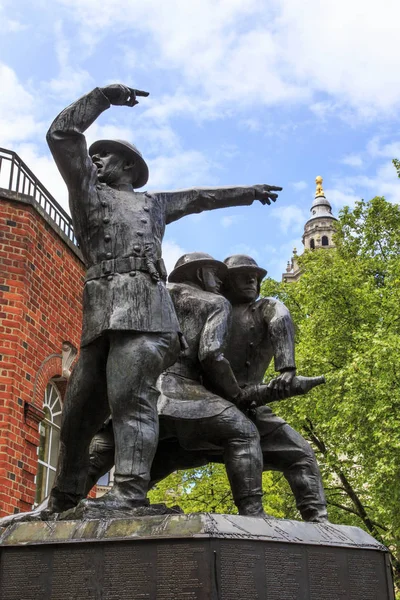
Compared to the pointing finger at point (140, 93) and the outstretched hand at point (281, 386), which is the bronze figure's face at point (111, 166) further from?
the outstretched hand at point (281, 386)

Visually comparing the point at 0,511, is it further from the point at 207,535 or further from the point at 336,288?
the point at 336,288

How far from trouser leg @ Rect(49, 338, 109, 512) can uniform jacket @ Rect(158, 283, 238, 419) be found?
37cm

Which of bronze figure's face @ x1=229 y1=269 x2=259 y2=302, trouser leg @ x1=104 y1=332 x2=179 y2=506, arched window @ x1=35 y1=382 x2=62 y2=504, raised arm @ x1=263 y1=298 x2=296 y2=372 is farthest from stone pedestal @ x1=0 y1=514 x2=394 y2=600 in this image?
arched window @ x1=35 y1=382 x2=62 y2=504

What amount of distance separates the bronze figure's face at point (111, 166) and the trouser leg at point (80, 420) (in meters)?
1.04

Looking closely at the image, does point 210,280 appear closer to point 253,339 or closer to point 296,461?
point 253,339

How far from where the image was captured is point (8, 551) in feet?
12.7

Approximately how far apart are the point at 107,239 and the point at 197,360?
928 mm

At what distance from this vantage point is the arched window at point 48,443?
12.3m

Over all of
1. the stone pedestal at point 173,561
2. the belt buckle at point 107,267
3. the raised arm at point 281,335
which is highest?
the belt buckle at point 107,267

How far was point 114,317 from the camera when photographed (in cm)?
420

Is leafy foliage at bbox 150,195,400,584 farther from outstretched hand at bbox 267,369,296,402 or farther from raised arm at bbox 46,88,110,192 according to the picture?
raised arm at bbox 46,88,110,192

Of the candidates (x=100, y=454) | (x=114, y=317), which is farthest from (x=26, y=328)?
(x=114, y=317)

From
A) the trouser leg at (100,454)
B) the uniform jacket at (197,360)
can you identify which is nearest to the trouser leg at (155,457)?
the trouser leg at (100,454)

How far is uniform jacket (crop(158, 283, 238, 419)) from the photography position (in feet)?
14.6
